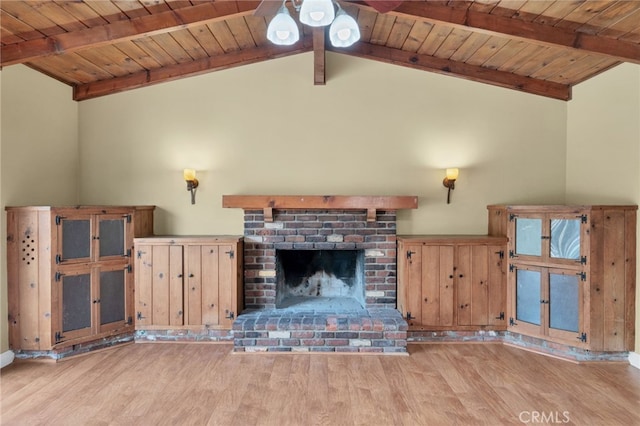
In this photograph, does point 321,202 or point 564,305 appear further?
point 321,202

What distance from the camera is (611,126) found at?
3367 mm

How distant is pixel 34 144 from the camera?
11.0 ft

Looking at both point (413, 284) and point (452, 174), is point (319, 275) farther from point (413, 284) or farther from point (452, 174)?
point (452, 174)

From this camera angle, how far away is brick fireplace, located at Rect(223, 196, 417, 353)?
3.32m

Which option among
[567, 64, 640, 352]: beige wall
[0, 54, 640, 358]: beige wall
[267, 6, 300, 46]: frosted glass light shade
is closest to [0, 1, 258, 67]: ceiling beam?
[267, 6, 300, 46]: frosted glass light shade

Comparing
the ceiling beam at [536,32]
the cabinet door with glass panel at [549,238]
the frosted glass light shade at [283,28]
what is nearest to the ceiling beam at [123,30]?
the frosted glass light shade at [283,28]

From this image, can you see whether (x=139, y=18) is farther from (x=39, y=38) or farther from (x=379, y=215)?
(x=379, y=215)

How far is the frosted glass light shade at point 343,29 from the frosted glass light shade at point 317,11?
0.24 meters

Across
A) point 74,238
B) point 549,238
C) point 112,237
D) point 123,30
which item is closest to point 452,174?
point 549,238

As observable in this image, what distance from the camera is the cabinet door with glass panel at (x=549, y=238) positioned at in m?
3.13

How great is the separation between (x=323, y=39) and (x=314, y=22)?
1.73 metres

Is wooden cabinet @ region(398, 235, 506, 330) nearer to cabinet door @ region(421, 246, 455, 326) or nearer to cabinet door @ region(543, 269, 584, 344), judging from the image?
cabinet door @ region(421, 246, 455, 326)

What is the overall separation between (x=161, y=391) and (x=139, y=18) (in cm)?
302

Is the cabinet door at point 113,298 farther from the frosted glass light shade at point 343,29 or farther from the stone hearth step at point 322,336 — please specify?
the frosted glass light shade at point 343,29
